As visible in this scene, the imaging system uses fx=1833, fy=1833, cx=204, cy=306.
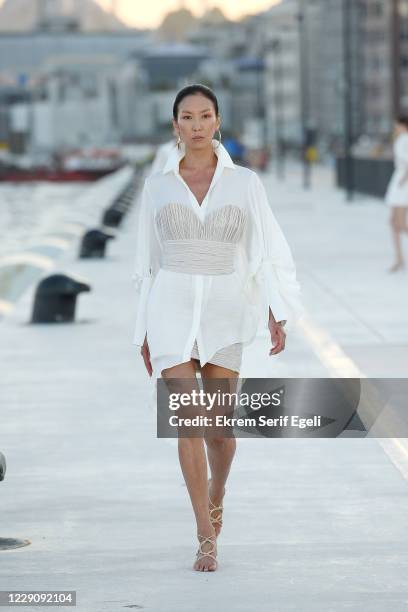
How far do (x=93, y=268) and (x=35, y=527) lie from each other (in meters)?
16.7

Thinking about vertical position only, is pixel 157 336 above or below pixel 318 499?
above

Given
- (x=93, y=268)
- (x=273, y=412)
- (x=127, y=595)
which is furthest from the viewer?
(x=93, y=268)

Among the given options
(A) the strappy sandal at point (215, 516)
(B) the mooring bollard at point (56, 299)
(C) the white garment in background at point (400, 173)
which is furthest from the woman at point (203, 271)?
(C) the white garment in background at point (400, 173)

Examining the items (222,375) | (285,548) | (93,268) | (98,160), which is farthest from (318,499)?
(98,160)

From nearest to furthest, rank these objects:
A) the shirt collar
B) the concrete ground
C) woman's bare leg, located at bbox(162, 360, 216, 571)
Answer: the concrete ground, woman's bare leg, located at bbox(162, 360, 216, 571), the shirt collar

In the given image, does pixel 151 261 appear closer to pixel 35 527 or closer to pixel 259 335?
pixel 259 335

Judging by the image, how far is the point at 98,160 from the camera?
490 feet

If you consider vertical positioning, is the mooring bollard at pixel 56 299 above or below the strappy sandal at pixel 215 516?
below

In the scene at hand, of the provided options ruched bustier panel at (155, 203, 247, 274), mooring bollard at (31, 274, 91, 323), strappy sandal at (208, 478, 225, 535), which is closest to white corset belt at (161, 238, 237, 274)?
ruched bustier panel at (155, 203, 247, 274)

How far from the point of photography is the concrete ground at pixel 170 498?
6203mm

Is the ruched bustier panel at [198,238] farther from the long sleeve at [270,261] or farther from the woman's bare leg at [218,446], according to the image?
the woman's bare leg at [218,446]

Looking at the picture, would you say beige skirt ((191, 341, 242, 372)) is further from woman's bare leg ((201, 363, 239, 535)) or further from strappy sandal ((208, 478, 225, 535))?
strappy sandal ((208, 478, 225, 535))

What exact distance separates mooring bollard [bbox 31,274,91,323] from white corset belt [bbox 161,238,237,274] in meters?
9.68

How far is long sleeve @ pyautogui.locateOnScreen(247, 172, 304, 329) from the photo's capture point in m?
6.48
